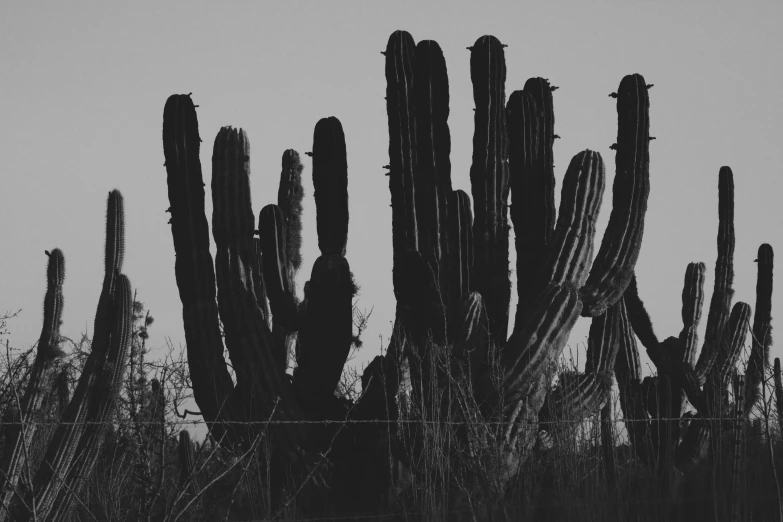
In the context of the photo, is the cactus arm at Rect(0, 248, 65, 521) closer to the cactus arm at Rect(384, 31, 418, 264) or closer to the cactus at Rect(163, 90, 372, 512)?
the cactus at Rect(163, 90, 372, 512)

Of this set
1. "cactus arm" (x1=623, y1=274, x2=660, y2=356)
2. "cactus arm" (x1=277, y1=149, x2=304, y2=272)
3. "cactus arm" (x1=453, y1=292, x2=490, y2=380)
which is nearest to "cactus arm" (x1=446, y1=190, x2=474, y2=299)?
"cactus arm" (x1=453, y1=292, x2=490, y2=380)

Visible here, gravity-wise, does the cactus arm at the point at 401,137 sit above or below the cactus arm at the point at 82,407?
above

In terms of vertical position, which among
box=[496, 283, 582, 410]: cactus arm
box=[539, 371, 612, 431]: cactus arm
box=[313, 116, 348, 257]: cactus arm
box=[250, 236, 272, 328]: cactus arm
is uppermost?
box=[313, 116, 348, 257]: cactus arm

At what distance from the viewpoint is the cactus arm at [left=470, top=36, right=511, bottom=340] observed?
11.2 meters

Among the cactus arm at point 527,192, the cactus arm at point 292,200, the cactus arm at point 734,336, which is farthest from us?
the cactus arm at point 734,336

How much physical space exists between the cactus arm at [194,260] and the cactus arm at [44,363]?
6.25 ft

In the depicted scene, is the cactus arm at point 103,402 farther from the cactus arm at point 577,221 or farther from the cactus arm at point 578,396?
the cactus arm at point 577,221

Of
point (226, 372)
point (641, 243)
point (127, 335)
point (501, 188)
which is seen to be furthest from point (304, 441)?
point (641, 243)

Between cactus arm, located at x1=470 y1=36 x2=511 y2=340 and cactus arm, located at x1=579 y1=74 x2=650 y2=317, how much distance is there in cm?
89

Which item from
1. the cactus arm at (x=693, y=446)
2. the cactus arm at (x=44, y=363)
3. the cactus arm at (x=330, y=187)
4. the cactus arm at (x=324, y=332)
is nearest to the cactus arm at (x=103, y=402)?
the cactus arm at (x=44, y=363)

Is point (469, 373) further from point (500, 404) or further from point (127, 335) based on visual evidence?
point (127, 335)

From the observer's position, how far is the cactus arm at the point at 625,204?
1114 centimetres

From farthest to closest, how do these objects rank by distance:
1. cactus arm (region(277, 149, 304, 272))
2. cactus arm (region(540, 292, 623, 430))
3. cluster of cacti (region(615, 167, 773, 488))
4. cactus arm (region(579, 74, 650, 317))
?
cluster of cacti (region(615, 167, 773, 488)), cactus arm (region(277, 149, 304, 272)), cactus arm (region(579, 74, 650, 317)), cactus arm (region(540, 292, 623, 430))

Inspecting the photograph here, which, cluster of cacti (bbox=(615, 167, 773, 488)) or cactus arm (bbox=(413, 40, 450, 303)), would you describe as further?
cluster of cacti (bbox=(615, 167, 773, 488))
